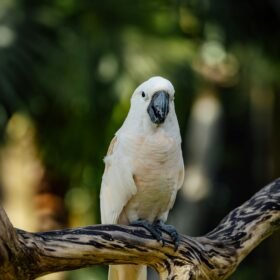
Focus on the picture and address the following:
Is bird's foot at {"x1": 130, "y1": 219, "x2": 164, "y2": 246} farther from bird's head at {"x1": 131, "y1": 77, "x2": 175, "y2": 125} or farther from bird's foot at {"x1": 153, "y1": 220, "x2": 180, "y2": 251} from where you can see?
bird's head at {"x1": 131, "y1": 77, "x2": 175, "y2": 125}

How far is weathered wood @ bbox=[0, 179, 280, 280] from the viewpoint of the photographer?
4.03 m

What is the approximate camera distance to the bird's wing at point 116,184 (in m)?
4.61

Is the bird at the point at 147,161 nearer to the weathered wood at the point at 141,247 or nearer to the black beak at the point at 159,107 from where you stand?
the black beak at the point at 159,107

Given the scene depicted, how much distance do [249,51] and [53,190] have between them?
2.49m

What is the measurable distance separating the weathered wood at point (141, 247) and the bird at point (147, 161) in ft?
0.39

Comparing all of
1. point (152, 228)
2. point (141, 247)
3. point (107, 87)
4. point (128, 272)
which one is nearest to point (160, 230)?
point (152, 228)

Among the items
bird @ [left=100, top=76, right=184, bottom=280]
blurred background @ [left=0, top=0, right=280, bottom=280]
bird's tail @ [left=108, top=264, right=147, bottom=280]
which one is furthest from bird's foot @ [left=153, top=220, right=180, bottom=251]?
blurred background @ [left=0, top=0, right=280, bottom=280]

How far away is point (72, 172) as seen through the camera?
36.4 feet

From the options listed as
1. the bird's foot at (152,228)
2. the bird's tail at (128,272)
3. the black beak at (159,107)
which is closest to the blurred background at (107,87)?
the bird's tail at (128,272)

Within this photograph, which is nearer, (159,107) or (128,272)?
(159,107)

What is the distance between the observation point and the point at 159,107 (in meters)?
4.45

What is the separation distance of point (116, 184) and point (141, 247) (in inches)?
16.3

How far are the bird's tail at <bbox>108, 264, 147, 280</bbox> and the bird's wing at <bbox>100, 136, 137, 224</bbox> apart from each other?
240 mm

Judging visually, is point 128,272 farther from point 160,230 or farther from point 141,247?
point 141,247
